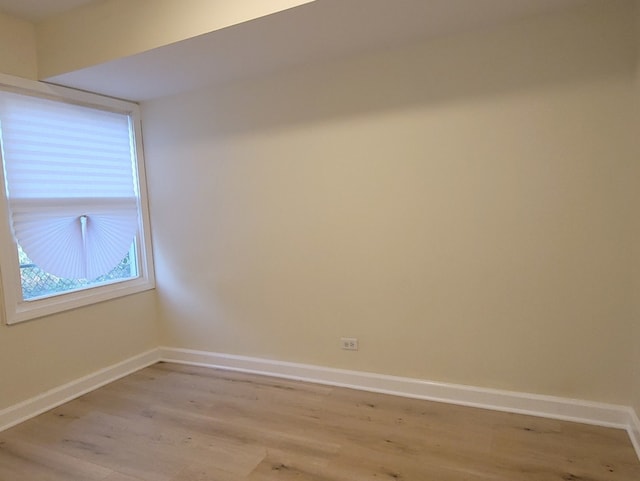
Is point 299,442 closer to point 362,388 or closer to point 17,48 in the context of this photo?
point 362,388

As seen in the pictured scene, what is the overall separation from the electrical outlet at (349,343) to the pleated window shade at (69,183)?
2002 millimetres

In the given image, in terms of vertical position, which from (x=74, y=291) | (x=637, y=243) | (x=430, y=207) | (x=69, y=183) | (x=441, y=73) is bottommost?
(x=74, y=291)

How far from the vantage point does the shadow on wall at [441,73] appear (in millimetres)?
2256

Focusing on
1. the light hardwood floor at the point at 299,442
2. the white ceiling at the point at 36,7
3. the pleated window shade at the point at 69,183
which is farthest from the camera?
the pleated window shade at the point at 69,183

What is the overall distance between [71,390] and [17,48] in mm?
2449

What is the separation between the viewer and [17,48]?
9.21 feet

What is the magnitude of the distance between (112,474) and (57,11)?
9.44ft

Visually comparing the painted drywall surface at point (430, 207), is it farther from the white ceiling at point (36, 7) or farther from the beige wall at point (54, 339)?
the white ceiling at point (36, 7)

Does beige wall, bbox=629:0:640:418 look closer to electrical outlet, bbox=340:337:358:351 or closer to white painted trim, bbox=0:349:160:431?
electrical outlet, bbox=340:337:358:351

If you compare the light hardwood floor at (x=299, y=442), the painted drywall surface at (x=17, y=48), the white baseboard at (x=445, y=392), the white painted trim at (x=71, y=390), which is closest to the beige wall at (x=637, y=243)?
the white baseboard at (x=445, y=392)

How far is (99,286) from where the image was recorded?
337 centimetres

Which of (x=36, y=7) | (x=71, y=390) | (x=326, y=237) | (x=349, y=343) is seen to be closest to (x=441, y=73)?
(x=326, y=237)

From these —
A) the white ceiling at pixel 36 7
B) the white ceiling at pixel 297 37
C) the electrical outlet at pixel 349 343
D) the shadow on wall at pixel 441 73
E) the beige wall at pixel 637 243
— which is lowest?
the electrical outlet at pixel 349 343

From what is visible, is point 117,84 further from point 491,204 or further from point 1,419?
point 491,204
